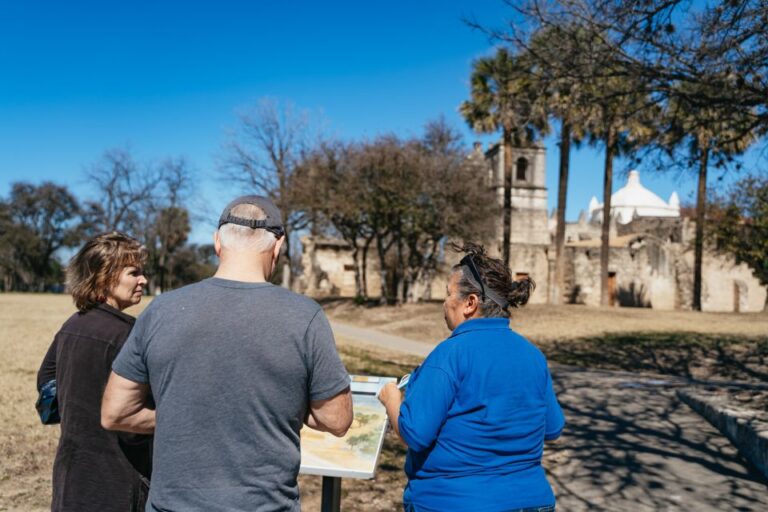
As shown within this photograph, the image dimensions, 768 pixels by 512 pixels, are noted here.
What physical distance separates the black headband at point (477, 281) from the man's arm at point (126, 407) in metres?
1.33

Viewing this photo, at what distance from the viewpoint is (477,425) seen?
2.46 metres

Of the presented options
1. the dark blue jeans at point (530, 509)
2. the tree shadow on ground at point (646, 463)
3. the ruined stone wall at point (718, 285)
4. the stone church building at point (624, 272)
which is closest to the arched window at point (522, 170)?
the stone church building at point (624, 272)

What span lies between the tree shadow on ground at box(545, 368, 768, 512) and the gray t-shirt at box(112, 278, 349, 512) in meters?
3.65

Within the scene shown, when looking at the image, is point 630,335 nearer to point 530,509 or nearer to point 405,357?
point 405,357

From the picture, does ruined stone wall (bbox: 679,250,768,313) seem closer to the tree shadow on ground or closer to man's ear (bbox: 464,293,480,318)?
the tree shadow on ground

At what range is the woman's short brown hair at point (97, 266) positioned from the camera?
295 cm

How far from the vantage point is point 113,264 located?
300 cm

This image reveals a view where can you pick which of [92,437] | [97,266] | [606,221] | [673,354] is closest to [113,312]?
[97,266]

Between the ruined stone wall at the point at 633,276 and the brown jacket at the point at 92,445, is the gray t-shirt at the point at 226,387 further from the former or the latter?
the ruined stone wall at the point at 633,276

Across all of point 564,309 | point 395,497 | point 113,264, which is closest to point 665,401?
point 395,497

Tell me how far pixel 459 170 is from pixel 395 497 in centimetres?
2158

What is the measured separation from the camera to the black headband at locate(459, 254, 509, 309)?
2.68 m

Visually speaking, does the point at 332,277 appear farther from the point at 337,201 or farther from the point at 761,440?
the point at 761,440

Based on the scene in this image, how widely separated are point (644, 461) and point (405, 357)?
8.66 meters
